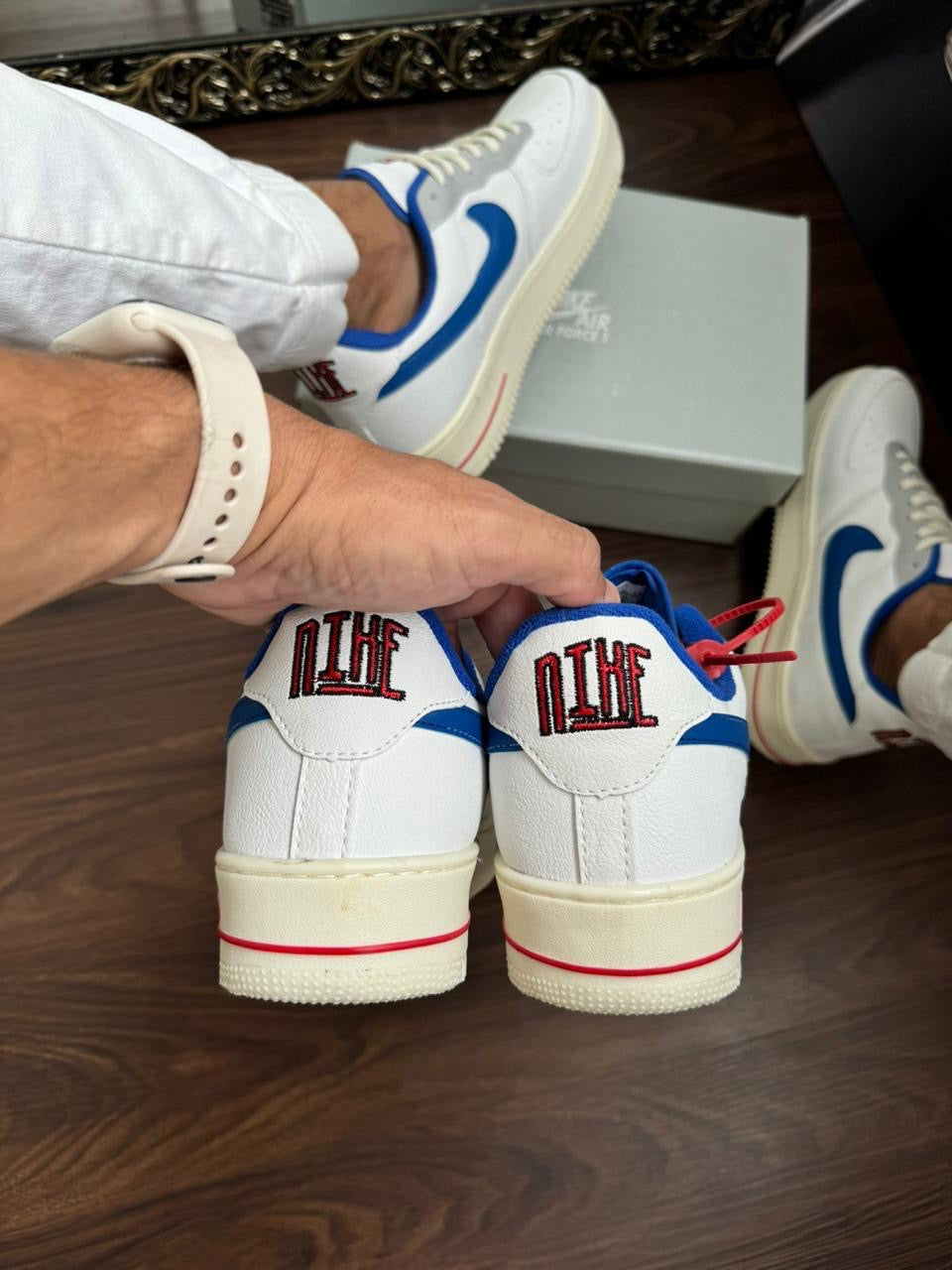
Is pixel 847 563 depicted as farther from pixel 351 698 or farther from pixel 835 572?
pixel 351 698

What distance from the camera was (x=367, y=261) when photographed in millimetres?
637

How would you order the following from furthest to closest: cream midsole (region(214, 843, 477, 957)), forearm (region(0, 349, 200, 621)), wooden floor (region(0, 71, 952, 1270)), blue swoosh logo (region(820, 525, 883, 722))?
1. blue swoosh logo (region(820, 525, 883, 722))
2. wooden floor (region(0, 71, 952, 1270))
3. cream midsole (region(214, 843, 477, 957))
4. forearm (region(0, 349, 200, 621))

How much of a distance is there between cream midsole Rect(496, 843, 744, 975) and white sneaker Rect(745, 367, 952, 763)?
0.79 ft

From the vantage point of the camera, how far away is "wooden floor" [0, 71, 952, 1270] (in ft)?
2.08

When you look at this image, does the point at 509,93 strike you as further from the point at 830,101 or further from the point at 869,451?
the point at 869,451

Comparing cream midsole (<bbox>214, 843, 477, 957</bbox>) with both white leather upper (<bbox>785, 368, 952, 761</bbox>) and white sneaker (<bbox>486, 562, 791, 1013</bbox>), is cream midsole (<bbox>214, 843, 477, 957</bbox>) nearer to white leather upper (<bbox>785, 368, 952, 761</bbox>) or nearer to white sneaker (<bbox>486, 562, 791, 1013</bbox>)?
white sneaker (<bbox>486, 562, 791, 1013</bbox>)

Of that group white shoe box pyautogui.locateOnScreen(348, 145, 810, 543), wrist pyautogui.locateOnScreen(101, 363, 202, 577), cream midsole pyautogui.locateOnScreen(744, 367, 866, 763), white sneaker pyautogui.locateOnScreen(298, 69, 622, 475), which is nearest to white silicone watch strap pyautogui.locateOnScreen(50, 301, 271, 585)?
wrist pyautogui.locateOnScreen(101, 363, 202, 577)

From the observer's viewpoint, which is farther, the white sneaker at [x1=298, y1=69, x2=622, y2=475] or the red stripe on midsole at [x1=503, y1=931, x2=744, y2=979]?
the white sneaker at [x1=298, y1=69, x2=622, y2=475]

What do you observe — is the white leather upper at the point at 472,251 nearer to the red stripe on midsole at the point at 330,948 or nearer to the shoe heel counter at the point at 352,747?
the shoe heel counter at the point at 352,747

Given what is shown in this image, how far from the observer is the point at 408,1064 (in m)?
0.67

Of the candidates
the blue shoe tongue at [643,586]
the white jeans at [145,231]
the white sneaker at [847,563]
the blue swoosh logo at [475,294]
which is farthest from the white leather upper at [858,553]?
the white jeans at [145,231]

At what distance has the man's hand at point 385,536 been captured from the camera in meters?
0.42

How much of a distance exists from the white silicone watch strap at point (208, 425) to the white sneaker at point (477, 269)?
230 millimetres

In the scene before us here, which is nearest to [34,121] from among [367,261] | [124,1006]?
[367,261]
